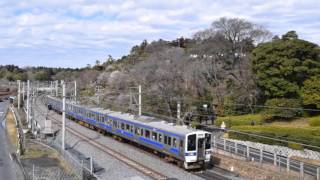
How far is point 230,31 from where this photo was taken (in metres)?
63.2

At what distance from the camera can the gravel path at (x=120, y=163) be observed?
2584 cm

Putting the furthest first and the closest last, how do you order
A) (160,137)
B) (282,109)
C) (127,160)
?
(282,109), (127,160), (160,137)

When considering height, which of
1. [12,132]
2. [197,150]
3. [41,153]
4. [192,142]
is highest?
[192,142]

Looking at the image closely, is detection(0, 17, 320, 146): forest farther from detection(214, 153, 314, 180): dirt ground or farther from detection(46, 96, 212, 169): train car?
detection(214, 153, 314, 180): dirt ground

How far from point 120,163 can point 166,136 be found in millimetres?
3312

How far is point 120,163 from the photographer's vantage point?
95.9ft

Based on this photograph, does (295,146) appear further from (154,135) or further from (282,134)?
(154,135)

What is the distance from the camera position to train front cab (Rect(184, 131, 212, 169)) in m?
26.5

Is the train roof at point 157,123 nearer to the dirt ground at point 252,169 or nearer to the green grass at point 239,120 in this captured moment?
the dirt ground at point 252,169

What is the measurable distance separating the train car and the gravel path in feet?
2.06

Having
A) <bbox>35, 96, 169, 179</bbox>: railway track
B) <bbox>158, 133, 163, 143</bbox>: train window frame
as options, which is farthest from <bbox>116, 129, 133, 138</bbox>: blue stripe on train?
<bbox>158, 133, 163, 143</bbox>: train window frame

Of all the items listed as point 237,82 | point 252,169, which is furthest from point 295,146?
point 237,82

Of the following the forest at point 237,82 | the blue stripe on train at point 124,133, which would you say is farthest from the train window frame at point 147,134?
the forest at point 237,82

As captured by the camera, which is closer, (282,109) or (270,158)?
(270,158)
